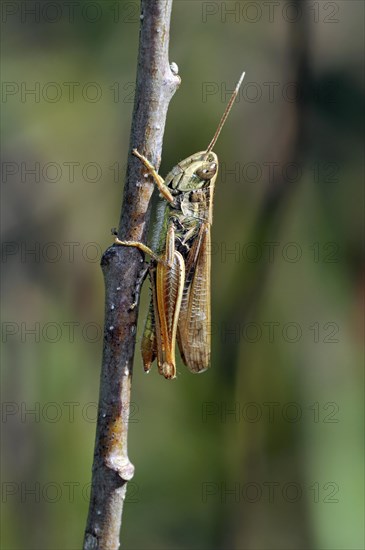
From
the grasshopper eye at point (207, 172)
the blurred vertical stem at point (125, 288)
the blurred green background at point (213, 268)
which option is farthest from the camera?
the blurred green background at point (213, 268)

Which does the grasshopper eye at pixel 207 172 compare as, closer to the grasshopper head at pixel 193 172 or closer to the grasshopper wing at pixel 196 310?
the grasshopper head at pixel 193 172

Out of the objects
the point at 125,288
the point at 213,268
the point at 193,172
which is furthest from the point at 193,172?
the point at 213,268

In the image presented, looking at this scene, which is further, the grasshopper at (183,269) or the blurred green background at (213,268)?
the blurred green background at (213,268)

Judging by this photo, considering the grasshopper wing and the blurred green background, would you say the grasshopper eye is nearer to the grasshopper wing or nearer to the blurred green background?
the grasshopper wing

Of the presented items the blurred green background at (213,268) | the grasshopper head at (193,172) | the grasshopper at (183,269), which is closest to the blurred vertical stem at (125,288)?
the grasshopper at (183,269)

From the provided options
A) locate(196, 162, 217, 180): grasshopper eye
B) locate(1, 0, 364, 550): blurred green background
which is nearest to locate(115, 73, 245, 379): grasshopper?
locate(196, 162, 217, 180): grasshopper eye

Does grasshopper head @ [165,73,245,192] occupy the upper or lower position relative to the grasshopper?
upper

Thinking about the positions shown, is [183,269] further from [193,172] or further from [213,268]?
[213,268]

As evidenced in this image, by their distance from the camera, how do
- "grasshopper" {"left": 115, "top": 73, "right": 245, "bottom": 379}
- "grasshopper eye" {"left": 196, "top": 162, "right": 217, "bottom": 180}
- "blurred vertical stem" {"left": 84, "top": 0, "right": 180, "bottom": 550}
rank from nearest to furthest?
1. "blurred vertical stem" {"left": 84, "top": 0, "right": 180, "bottom": 550}
2. "grasshopper" {"left": 115, "top": 73, "right": 245, "bottom": 379}
3. "grasshopper eye" {"left": 196, "top": 162, "right": 217, "bottom": 180}
